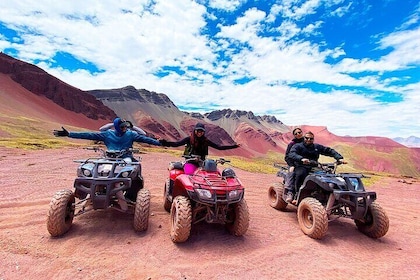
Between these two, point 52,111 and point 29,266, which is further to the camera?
point 52,111

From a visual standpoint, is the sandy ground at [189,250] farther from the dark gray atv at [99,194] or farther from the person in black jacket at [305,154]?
the person in black jacket at [305,154]

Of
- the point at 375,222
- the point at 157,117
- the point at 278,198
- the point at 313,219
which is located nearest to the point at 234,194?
the point at 313,219

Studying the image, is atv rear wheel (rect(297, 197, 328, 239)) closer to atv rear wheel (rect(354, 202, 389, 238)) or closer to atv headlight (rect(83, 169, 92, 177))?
atv rear wheel (rect(354, 202, 389, 238))

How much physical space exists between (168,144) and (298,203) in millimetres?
3493

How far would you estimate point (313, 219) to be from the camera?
19.2ft

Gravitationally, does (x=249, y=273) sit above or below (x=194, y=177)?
below

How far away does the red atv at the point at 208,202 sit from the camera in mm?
4957

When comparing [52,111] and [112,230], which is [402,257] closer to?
[112,230]

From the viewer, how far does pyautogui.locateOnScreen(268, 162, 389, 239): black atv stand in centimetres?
581

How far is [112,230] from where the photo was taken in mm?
5465

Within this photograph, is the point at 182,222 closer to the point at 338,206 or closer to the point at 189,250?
the point at 189,250

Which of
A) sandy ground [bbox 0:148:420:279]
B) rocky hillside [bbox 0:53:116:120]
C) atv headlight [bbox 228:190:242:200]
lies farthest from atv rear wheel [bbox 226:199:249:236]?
rocky hillside [bbox 0:53:116:120]

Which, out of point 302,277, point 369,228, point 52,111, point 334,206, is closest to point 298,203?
point 334,206

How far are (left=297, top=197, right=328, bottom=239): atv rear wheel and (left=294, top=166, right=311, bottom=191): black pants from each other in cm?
94
